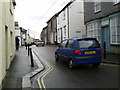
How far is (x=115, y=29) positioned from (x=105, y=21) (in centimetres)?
211

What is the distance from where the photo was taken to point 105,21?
1616 cm

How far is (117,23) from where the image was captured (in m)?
14.0

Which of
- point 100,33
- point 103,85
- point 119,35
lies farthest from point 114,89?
point 100,33

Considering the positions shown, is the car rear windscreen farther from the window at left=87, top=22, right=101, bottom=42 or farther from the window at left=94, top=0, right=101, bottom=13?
the window at left=94, top=0, right=101, bottom=13

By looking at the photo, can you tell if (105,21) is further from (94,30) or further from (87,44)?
(87,44)

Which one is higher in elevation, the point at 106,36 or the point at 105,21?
the point at 105,21

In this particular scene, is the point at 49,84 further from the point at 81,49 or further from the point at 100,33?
the point at 100,33

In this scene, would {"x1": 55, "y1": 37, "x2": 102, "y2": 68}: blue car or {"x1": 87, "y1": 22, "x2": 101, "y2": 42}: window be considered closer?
{"x1": 55, "y1": 37, "x2": 102, "y2": 68}: blue car

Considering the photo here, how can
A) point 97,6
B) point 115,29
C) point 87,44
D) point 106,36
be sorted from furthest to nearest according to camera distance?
1. point 97,6
2. point 106,36
3. point 115,29
4. point 87,44

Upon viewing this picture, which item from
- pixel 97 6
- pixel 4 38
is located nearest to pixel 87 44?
pixel 4 38

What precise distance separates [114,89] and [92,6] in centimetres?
1505

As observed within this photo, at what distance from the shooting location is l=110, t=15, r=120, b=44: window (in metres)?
13.9

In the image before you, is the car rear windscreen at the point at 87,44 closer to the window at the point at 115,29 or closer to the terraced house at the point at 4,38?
the terraced house at the point at 4,38

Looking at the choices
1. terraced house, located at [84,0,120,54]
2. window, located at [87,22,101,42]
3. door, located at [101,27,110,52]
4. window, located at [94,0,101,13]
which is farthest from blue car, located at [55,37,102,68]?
window, located at [94,0,101,13]
